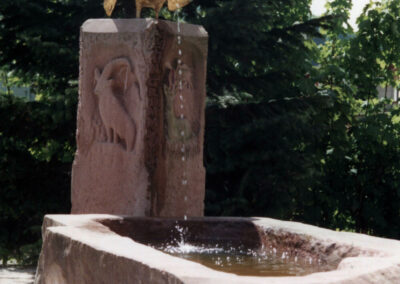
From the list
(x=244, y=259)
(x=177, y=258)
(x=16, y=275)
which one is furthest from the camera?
(x=16, y=275)

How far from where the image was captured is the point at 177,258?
320 centimetres

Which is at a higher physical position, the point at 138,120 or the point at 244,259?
the point at 138,120

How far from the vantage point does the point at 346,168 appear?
10.5 m

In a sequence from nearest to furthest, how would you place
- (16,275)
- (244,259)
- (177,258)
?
(177,258)
(244,259)
(16,275)

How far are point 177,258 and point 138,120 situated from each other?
265 cm

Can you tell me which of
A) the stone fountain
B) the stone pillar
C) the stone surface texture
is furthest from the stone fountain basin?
the stone surface texture

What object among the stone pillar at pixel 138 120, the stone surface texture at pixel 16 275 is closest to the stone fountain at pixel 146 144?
the stone pillar at pixel 138 120

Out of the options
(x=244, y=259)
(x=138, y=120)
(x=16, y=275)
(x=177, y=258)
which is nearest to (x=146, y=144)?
(x=138, y=120)

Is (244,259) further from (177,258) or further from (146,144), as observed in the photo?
(146,144)

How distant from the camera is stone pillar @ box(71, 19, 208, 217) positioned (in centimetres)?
568

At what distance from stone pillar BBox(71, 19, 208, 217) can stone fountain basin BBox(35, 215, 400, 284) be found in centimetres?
78

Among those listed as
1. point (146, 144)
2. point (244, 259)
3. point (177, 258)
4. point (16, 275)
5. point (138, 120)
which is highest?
point (138, 120)

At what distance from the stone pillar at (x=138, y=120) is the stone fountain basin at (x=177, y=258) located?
782mm

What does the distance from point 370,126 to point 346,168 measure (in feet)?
2.68
